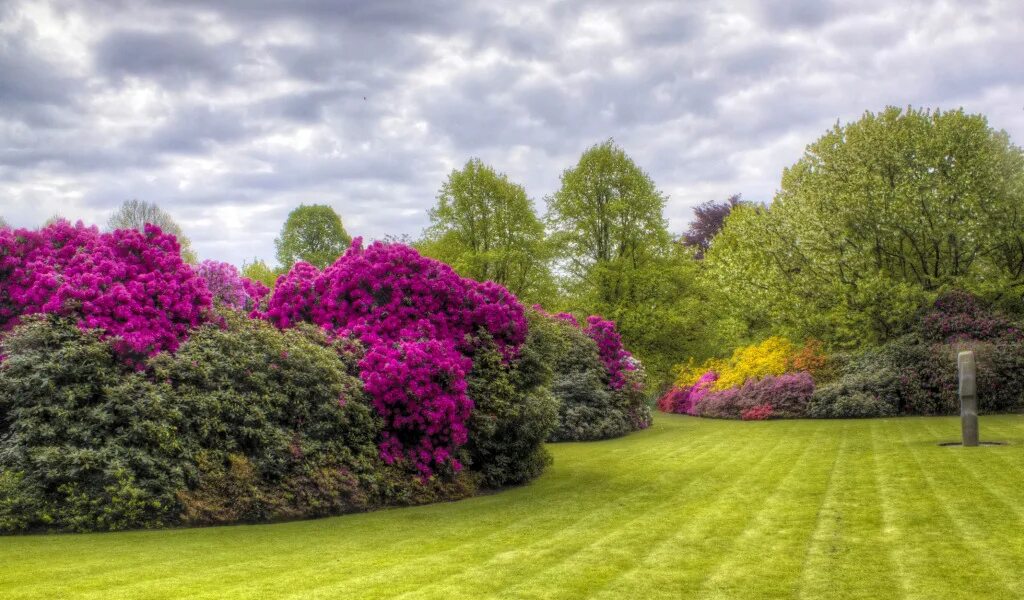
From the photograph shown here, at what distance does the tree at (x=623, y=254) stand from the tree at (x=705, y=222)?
15.3 meters

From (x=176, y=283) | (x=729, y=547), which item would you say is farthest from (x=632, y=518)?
(x=176, y=283)

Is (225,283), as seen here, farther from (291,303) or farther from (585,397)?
(585,397)

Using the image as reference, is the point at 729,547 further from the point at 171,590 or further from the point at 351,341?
the point at 351,341

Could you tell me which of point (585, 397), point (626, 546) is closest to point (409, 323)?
point (626, 546)

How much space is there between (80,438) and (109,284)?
8.14 feet

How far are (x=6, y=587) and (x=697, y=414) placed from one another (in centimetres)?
2959

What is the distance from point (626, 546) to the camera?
834 centimetres

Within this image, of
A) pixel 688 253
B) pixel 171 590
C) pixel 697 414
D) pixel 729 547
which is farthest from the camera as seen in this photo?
pixel 688 253

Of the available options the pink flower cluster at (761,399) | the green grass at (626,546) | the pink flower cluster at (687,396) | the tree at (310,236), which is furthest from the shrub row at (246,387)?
the tree at (310,236)

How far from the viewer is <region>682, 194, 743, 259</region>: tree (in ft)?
164

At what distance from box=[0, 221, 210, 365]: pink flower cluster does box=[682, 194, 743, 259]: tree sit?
135 ft

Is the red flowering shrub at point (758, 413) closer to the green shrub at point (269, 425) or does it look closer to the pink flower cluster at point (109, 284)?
the green shrub at point (269, 425)

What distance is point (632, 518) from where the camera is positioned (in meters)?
10.1

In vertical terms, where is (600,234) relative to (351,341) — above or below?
above
